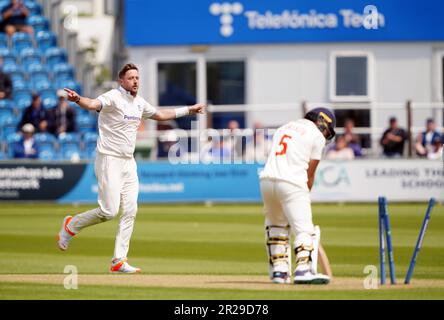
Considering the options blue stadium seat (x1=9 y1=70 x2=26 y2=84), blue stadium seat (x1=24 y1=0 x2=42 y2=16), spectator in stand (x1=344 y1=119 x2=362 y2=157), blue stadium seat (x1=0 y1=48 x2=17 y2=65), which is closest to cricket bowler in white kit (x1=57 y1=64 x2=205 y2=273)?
spectator in stand (x1=344 y1=119 x2=362 y2=157)

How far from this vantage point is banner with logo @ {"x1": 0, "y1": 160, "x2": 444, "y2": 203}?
2620cm

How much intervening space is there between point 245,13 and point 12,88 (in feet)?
22.3

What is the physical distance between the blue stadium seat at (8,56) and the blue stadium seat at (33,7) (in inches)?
95.9

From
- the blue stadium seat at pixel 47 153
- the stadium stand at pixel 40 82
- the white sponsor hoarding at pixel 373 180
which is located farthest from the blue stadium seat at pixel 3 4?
the white sponsor hoarding at pixel 373 180

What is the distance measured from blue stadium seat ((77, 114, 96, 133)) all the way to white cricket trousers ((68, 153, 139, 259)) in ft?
58.2

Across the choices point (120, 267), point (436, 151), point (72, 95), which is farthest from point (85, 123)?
point (72, 95)

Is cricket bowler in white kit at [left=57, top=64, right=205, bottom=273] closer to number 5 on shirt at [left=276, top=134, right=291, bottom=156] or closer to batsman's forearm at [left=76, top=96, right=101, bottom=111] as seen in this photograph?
batsman's forearm at [left=76, top=96, right=101, bottom=111]

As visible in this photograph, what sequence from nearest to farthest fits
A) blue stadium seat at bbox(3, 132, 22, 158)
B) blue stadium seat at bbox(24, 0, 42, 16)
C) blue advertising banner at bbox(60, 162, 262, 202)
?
blue advertising banner at bbox(60, 162, 262, 202)
blue stadium seat at bbox(3, 132, 22, 158)
blue stadium seat at bbox(24, 0, 42, 16)

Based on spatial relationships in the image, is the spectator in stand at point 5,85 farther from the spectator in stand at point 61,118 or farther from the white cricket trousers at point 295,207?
the white cricket trousers at point 295,207

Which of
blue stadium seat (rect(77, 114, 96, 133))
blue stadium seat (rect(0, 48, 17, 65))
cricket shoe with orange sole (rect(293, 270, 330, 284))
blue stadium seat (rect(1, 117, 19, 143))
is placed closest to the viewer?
cricket shoe with orange sole (rect(293, 270, 330, 284))

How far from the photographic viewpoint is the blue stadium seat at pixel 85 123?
30719 millimetres

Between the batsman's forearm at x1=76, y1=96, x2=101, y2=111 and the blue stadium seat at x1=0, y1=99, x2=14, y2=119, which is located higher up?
the blue stadium seat at x1=0, y1=99, x2=14, y2=119
